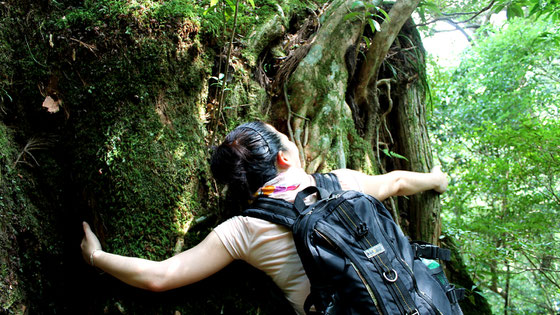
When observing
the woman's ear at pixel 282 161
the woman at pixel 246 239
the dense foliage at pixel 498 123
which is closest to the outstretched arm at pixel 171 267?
the woman at pixel 246 239

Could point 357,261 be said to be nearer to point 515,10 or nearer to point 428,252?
point 428,252

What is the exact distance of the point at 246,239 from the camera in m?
1.80

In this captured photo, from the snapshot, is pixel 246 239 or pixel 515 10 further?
pixel 515 10

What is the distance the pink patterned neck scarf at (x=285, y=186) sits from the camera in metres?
1.90

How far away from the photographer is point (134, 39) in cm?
212

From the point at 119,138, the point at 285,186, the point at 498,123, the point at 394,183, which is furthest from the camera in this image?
the point at 498,123

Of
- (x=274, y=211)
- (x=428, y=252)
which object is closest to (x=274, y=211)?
(x=274, y=211)

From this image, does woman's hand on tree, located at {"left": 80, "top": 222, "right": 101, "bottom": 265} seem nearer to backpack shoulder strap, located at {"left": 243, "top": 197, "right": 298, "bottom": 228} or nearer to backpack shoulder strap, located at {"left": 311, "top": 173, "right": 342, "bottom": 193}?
backpack shoulder strap, located at {"left": 243, "top": 197, "right": 298, "bottom": 228}

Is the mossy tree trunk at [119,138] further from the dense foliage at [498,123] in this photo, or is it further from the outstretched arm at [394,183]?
the dense foliage at [498,123]

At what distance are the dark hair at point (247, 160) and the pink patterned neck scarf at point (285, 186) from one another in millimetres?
44

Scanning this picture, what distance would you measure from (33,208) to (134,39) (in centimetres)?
126

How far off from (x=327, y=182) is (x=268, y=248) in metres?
0.57

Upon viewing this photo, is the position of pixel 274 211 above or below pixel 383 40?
below

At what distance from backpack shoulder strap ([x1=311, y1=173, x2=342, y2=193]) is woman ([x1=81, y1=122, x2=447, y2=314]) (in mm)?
50
